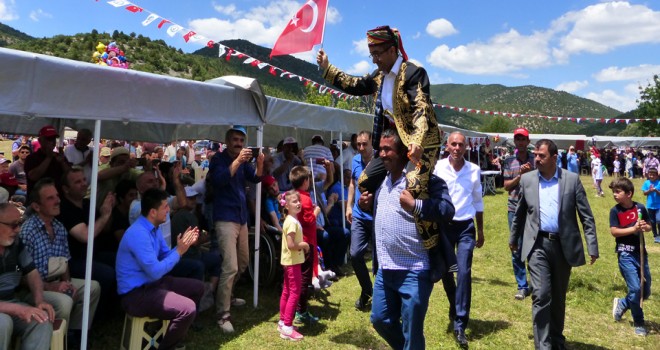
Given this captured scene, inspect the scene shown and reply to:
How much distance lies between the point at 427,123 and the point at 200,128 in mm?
8190

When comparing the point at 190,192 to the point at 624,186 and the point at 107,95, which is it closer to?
the point at 107,95

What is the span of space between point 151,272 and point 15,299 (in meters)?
0.92

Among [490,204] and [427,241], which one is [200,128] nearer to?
[427,241]

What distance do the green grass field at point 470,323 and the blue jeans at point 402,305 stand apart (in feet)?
4.68

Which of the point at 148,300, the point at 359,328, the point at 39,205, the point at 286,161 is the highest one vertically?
the point at 286,161

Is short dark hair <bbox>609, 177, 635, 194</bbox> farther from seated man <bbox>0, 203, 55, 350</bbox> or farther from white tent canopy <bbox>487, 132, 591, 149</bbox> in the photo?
white tent canopy <bbox>487, 132, 591, 149</bbox>

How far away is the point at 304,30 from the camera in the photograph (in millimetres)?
4391

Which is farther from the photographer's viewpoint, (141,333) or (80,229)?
(80,229)

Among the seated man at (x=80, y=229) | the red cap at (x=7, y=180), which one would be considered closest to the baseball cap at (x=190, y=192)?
the seated man at (x=80, y=229)

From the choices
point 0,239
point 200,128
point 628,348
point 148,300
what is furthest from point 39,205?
→ point 200,128

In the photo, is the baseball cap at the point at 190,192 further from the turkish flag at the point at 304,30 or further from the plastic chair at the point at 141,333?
the turkish flag at the point at 304,30

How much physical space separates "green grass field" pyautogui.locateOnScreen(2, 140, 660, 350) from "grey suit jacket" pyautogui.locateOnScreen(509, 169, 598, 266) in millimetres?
1132

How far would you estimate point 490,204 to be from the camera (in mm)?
15234

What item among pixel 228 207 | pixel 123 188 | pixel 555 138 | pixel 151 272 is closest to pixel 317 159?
pixel 228 207
